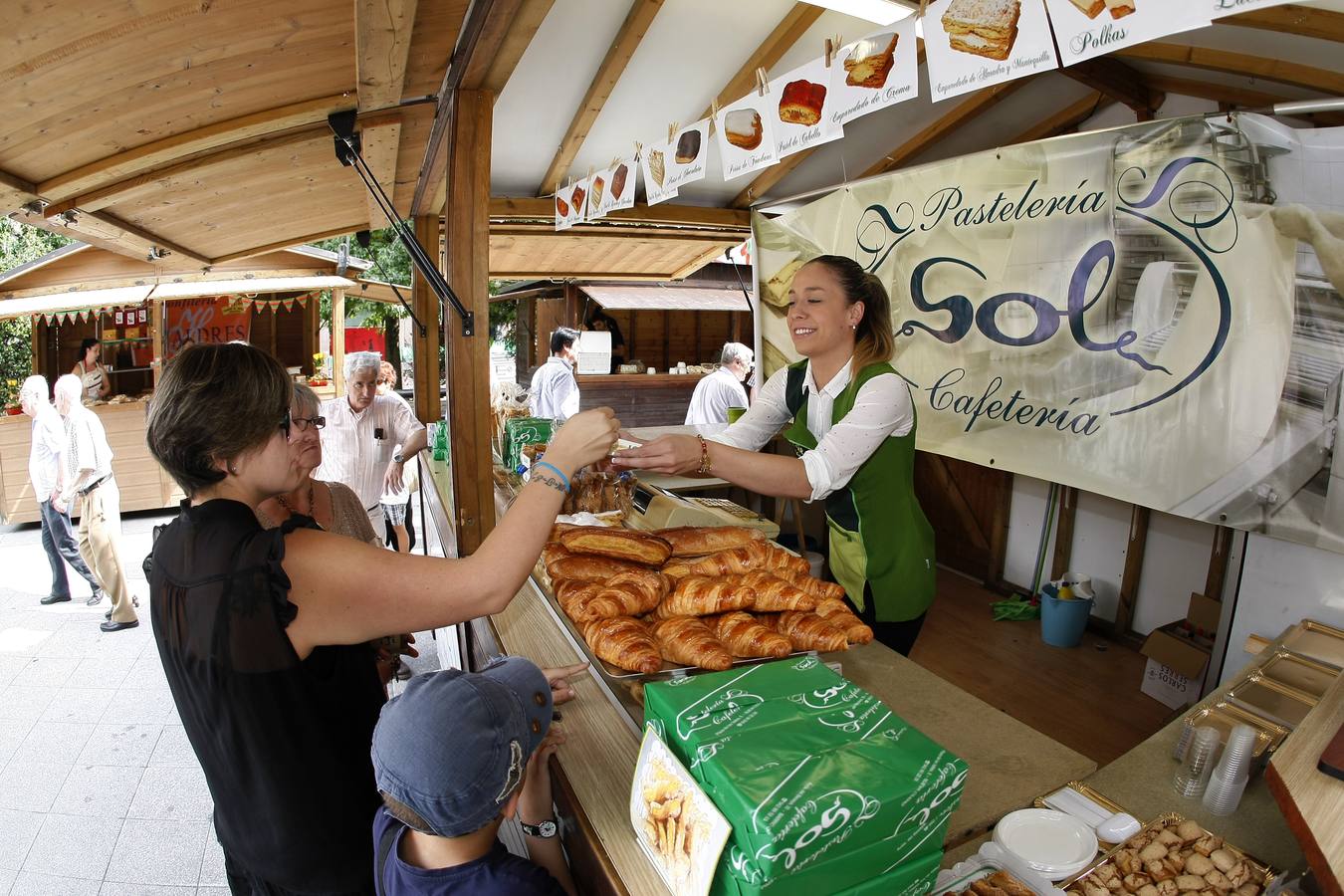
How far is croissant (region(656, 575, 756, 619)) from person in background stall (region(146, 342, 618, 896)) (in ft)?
1.36

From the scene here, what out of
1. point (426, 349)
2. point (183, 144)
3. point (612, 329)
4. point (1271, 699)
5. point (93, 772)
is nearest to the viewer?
point (1271, 699)

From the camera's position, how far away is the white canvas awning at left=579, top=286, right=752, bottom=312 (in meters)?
11.4

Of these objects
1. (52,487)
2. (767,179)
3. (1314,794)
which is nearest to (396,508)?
(52,487)

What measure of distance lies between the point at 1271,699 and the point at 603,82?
4192 millimetres

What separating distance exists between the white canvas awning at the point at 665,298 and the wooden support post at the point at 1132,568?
7.40m

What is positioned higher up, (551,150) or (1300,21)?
(551,150)

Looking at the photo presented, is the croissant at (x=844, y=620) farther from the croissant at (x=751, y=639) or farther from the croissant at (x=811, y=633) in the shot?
the croissant at (x=751, y=639)

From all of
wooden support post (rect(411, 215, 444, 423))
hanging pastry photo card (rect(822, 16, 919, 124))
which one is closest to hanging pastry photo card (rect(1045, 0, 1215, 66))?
hanging pastry photo card (rect(822, 16, 919, 124))

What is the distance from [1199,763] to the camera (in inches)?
62.9

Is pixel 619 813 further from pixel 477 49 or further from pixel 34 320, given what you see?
pixel 34 320

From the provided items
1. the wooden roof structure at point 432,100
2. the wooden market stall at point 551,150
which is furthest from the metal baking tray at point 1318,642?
the wooden roof structure at point 432,100

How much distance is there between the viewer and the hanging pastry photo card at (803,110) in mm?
2768

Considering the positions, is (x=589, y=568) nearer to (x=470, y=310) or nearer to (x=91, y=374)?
(x=470, y=310)

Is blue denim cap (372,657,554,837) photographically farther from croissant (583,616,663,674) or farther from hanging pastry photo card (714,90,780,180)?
hanging pastry photo card (714,90,780,180)
